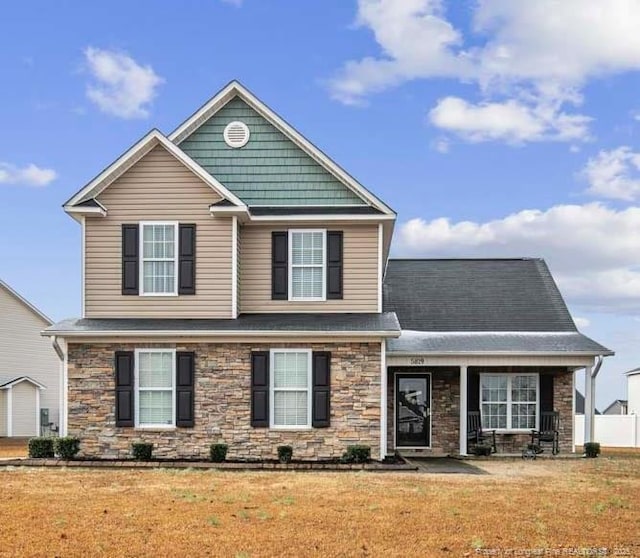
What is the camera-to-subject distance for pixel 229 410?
61.8 feet

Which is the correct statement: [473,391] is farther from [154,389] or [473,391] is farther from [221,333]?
[154,389]

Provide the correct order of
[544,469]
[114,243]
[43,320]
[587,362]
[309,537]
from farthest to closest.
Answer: [43,320], [587,362], [114,243], [544,469], [309,537]

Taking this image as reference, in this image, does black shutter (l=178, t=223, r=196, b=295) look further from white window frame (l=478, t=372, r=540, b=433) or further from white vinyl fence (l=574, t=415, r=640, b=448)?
white vinyl fence (l=574, t=415, r=640, b=448)

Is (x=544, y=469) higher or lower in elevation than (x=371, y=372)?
lower

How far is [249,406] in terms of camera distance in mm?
18859

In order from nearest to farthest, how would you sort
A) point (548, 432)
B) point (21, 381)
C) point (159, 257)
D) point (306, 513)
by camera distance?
point (306, 513) → point (159, 257) → point (548, 432) → point (21, 381)

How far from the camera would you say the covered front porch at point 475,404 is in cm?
2233

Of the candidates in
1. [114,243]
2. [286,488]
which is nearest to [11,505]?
[286,488]

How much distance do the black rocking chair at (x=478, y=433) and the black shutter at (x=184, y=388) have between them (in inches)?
294

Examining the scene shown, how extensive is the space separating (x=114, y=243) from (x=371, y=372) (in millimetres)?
6523

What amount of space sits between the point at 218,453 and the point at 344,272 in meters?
5.08

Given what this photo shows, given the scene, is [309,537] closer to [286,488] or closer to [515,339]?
[286,488]

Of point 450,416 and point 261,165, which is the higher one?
point 261,165

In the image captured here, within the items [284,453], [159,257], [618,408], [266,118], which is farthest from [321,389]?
[618,408]
